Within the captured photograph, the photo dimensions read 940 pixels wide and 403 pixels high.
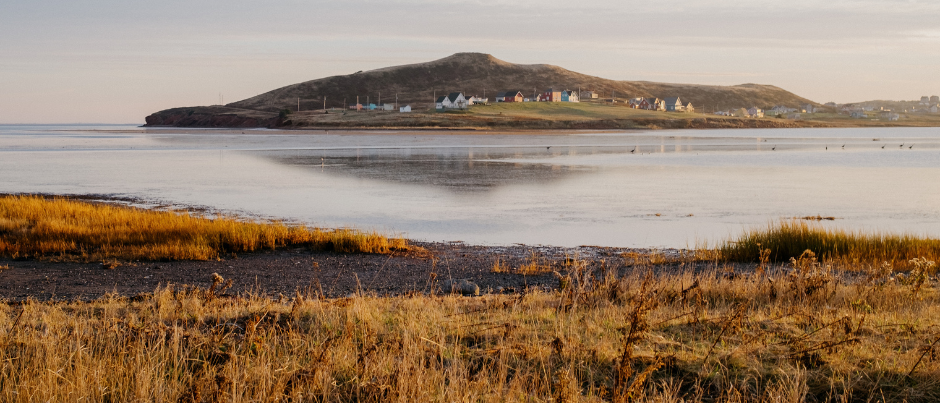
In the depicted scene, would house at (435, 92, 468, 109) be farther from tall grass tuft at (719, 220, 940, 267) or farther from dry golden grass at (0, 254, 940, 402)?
dry golden grass at (0, 254, 940, 402)

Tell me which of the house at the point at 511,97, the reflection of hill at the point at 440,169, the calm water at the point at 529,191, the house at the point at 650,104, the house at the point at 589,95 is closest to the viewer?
the calm water at the point at 529,191

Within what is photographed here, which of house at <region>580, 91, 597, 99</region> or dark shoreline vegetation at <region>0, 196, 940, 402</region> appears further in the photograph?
house at <region>580, 91, 597, 99</region>

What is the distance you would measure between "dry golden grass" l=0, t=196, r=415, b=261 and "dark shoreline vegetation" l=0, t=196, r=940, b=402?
4133 millimetres

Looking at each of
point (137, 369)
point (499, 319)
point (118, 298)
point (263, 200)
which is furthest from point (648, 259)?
point (263, 200)

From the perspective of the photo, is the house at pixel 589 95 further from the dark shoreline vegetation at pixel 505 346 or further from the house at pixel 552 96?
the dark shoreline vegetation at pixel 505 346

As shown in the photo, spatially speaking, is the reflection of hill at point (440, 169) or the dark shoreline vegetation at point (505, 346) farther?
the reflection of hill at point (440, 169)

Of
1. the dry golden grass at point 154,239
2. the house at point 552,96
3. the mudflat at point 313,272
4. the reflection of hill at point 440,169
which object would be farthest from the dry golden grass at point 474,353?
the house at point 552,96

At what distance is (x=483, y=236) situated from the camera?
16.5 m

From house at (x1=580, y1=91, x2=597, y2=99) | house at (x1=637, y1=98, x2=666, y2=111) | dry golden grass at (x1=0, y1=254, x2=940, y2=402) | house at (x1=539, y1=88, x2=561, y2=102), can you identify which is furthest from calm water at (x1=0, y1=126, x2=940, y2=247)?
house at (x1=580, y1=91, x2=597, y2=99)

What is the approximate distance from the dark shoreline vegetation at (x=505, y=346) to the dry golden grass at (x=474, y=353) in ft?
0.07

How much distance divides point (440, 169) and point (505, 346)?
96.7 feet

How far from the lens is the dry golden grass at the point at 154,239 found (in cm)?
1341

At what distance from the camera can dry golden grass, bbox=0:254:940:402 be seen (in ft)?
16.3

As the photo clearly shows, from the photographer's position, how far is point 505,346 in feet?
19.7
